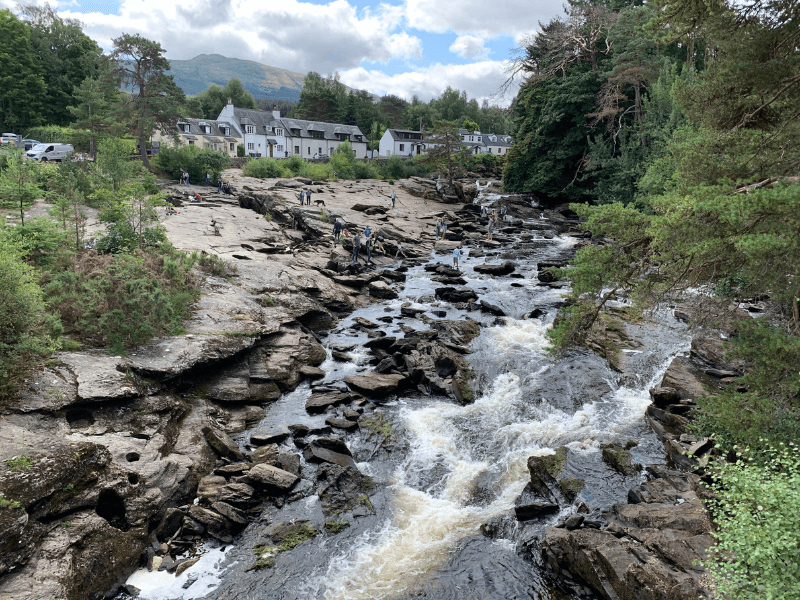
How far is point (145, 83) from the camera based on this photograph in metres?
45.8

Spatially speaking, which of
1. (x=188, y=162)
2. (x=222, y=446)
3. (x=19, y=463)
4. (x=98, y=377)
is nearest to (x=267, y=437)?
(x=222, y=446)

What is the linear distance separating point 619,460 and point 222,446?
35.5ft

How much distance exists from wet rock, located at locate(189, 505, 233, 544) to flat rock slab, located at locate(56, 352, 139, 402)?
376cm

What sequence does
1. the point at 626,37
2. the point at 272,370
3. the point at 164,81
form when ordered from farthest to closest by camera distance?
the point at 164,81
the point at 626,37
the point at 272,370

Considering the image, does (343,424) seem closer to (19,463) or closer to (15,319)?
(19,463)

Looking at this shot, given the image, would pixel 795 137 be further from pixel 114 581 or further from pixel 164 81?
pixel 164 81

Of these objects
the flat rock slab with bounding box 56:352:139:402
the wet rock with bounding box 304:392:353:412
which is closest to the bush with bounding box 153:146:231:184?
the wet rock with bounding box 304:392:353:412

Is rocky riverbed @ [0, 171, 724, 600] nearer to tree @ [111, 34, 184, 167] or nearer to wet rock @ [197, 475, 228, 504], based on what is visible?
wet rock @ [197, 475, 228, 504]

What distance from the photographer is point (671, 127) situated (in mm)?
33125

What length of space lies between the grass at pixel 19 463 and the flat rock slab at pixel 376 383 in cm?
971

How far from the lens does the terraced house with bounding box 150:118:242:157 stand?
78.0m

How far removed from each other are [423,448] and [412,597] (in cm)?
501

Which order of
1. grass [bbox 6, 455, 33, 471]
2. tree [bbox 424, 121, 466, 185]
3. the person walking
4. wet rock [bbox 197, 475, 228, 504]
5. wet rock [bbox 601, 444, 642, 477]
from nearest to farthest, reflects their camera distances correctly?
1. grass [bbox 6, 455, 33, 471]
2. wet rock [bbox 197, 475, 228, 504]
3. wet rock [bbox 601, 444, 642, 477]
4. the person walking
5. tree [bbox 424, 121, 466, 185]

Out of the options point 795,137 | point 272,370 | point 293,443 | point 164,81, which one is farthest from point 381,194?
point 795,137
